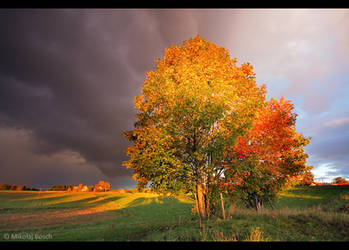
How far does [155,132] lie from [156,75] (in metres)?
5.68

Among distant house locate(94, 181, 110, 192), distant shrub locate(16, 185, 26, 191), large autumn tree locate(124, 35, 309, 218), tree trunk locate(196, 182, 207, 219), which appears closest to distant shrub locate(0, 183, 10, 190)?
distant shrub locate(16, 185, 26, 191)

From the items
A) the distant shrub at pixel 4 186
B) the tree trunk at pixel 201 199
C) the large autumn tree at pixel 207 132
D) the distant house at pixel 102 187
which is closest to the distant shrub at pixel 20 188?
the distant shrub at pixel 4 186

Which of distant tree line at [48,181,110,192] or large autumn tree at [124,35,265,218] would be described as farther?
distant tree line at [48,181,110,192]

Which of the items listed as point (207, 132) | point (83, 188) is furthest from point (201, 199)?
point (83, 188)

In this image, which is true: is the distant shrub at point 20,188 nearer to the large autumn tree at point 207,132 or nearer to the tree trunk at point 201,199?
the large autumn tree at point 207,132

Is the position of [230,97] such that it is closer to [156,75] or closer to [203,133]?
[203,133]

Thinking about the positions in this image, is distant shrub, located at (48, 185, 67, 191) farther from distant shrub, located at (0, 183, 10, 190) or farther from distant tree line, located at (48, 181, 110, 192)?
distant shrub, located at (0, 183, 10, 190)

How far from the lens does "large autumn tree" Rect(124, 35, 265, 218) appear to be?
14.7m

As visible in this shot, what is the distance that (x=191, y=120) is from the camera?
48.2ft

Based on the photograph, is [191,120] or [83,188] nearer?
[191,120]

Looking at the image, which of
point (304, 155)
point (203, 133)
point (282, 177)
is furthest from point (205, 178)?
point (304, 155)

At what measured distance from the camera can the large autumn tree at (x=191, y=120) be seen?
14.7 metres

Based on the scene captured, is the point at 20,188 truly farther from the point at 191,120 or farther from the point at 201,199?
the point at 191,120
